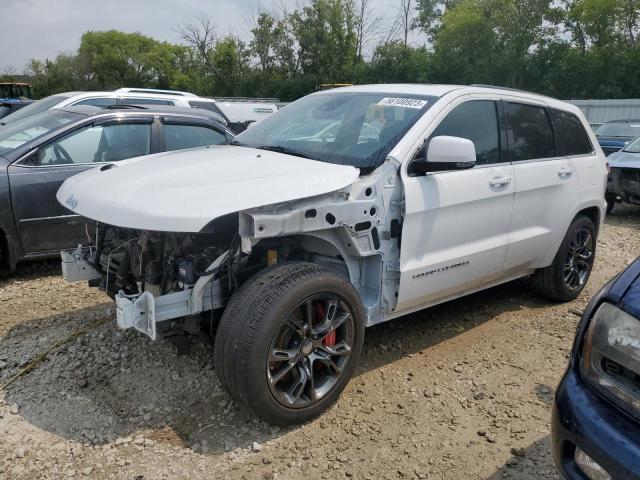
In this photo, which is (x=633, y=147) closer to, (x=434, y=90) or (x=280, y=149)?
(x=434, y=90)

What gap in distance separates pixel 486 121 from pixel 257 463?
275 centimetres

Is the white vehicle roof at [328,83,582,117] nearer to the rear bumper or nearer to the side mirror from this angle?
the side mirror

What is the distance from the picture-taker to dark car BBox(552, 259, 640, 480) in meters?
1.87

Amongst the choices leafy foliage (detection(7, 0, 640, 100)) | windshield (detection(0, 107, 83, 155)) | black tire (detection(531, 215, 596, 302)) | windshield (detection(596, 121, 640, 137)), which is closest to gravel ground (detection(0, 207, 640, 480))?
black tire (detection(531, 215, 596, 302))

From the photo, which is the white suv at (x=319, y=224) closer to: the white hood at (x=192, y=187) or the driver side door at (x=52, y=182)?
the white hood at (x=192, y=187)

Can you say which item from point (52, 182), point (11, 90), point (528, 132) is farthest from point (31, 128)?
point (11, 90)

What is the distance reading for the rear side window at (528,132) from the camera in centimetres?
418

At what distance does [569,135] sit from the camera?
4.76 meters

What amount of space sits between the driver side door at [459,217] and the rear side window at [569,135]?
839 mm

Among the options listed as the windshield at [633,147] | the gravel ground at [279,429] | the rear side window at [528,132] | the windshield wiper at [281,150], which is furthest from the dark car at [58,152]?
the windshield at [633,147]

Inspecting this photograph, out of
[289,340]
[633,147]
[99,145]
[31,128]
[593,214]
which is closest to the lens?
[289,340]

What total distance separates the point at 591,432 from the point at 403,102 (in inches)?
95.3

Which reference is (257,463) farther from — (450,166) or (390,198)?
(450,166)

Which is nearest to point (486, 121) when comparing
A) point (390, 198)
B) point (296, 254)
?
point (390, 198)
